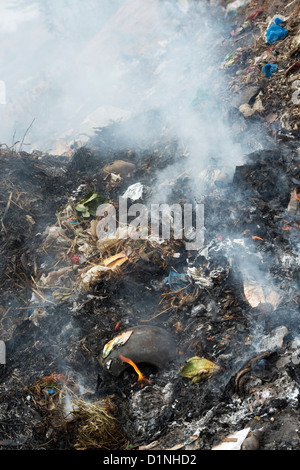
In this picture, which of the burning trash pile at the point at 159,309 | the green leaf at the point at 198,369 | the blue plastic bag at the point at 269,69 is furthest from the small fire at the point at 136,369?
the blue plastic bag at the point at 269,69

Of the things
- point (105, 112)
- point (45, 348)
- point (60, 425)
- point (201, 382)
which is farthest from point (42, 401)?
point (105, 112)

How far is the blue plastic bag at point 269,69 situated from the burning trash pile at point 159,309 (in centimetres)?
32

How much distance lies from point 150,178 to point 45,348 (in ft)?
9.32

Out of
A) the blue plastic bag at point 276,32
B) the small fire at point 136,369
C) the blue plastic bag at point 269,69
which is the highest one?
the blue plastic bag at point 276,32

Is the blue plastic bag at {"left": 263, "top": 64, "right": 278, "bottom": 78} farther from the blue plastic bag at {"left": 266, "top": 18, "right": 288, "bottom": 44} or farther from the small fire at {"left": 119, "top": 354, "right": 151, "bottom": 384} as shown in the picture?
the small fire at {"left": 119, "top": 354, "right": 151, "bottom": 384}

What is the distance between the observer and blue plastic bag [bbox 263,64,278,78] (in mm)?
4430

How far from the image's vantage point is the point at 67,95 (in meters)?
9.89

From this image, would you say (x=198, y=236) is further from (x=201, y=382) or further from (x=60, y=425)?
(x=60, y=425)

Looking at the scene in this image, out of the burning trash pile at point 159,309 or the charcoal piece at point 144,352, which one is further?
the charcoal piece at point 144,352

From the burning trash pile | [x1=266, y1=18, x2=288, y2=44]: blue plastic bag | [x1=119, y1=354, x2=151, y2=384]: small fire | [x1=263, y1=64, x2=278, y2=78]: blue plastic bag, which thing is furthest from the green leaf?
[x1=266, y1=18, x2=288, y2=44]: blue plastic bag

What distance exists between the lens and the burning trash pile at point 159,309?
224 cm

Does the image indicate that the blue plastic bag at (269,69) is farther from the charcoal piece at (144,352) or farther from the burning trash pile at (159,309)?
the charcoal piece at (144,352)

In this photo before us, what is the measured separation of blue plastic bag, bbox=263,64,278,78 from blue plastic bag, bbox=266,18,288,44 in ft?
2.17

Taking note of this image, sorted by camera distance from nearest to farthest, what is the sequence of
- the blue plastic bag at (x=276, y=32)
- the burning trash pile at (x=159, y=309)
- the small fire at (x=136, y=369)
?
1. the burning trash pile at (x=159, y=309)
2. the small fire at (x=136, y=369)
3. the blue plastic bag at (x=276, y=32)
